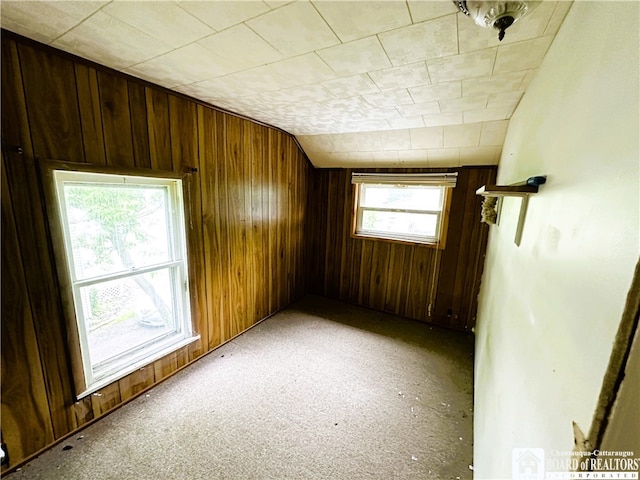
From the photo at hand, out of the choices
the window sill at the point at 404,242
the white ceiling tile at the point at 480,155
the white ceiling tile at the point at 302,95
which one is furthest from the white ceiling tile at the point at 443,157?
the white ceiling tile at the point at 302,95

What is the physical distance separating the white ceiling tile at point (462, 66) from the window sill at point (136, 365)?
2.70 metres

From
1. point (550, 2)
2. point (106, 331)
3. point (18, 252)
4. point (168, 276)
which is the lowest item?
point (106, 331)

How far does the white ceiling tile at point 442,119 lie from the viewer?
2070mm

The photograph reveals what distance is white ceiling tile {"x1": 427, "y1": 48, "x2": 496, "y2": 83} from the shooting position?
4.15 ft

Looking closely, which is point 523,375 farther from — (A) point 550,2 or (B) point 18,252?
(B) point 18,252

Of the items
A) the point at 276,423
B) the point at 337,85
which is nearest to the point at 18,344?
the point at 276,423

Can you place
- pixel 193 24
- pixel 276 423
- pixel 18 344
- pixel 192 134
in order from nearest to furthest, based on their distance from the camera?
pixel 193 24 < pixel 18 344 < pixel 276 423 < pixel 192 134

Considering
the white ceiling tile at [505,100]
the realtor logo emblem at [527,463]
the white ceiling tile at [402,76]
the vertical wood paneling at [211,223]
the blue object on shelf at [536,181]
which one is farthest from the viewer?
the vertical wood paneling at [211,223]

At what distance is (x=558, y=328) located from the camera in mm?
656

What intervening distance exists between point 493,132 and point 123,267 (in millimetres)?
3212

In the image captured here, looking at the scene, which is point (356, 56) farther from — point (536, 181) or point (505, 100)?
point (505, 100)

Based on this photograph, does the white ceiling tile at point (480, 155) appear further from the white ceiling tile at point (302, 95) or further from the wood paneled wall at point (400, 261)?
the white ceiling tile at point (302, 95)

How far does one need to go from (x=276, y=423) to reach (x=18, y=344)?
155cm

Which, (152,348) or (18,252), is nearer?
(18,252)
